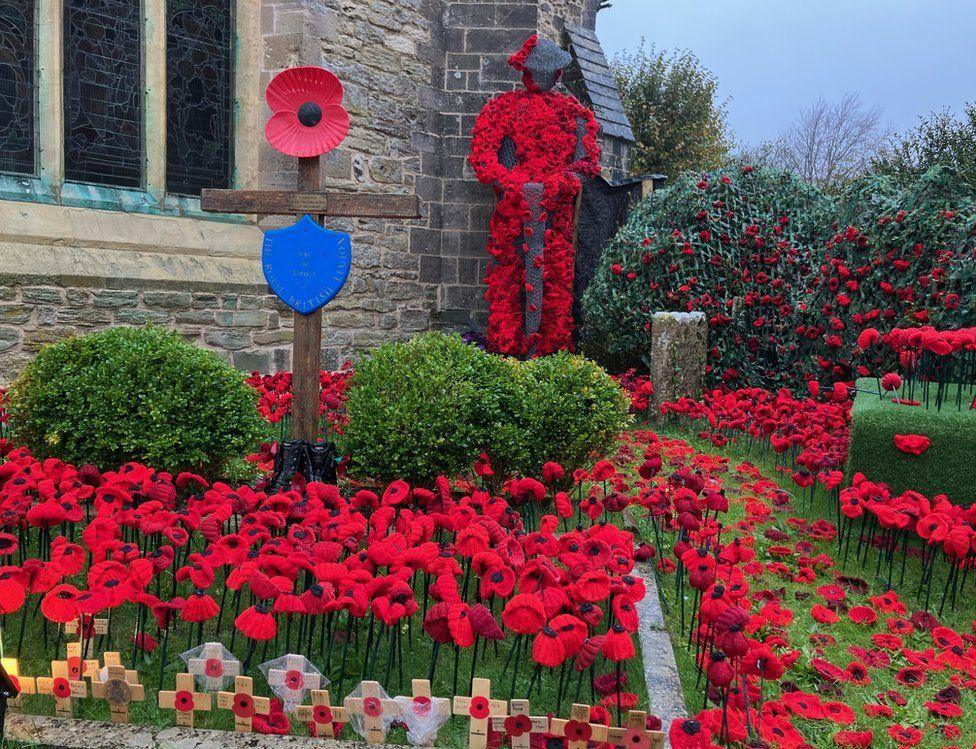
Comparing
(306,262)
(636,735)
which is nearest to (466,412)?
(306,262)

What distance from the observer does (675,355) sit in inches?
276

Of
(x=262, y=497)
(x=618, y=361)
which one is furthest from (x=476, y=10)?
(x=262, y=497)

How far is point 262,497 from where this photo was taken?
3385mm

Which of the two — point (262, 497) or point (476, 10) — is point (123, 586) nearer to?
point (262, 497)

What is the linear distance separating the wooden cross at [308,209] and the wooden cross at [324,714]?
213cm

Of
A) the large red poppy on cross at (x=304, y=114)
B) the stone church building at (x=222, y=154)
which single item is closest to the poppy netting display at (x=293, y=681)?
the large red poppy on cross at (x=304, y=114)

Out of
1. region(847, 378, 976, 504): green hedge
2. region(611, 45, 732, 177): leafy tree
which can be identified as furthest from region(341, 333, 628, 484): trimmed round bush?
region(611, 45, 732, 177): leafy tree

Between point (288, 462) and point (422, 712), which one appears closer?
point (422, 712)

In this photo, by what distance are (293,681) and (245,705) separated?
0.50ft

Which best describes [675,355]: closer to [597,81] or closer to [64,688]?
[597,81]

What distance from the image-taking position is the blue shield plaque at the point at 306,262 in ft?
13.3

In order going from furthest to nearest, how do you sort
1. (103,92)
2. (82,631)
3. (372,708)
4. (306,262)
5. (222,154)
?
(222,154)
(103,92)
(306,262)
(82,631)
(372,708)

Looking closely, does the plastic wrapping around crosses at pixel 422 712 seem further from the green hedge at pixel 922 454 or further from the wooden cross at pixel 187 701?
the green hedge at pixel 922 454

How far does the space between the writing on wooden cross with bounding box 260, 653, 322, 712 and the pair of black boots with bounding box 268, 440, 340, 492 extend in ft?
5.90
